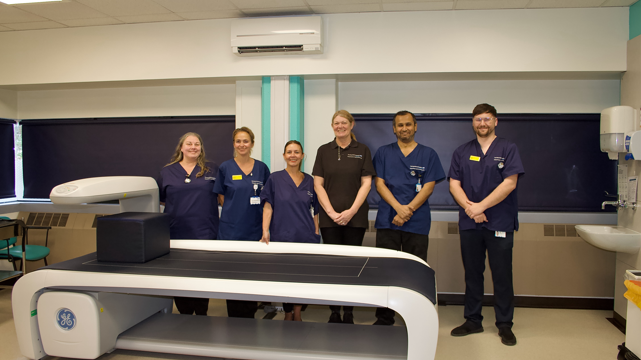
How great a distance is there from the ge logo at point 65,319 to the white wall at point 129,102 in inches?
96.0

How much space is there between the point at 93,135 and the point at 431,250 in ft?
12.5

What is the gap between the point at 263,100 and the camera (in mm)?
3561

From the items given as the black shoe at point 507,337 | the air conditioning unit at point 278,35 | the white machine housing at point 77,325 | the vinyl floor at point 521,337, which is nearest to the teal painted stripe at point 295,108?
the air conditioning unit at point 278,35

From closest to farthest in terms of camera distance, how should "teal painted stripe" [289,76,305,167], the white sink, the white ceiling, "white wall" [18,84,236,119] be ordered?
1. the white sink
2. the white ceiling
3. "teal painted stripe" [289,76,305,167]
4. "white wall" [18,84,236,119]

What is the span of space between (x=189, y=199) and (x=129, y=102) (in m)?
2.12

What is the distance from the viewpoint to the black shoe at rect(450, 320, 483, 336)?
2.79m

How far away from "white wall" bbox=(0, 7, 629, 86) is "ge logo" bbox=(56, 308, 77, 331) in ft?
7.56

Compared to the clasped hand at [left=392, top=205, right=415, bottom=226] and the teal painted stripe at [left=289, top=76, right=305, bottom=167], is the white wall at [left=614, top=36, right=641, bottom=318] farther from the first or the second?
the teal painted stripe at [left=289, top=76, right=305, bottom=167]

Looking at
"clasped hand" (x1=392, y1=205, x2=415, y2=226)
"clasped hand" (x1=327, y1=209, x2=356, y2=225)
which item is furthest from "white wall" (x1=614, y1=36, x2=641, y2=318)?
"clasped hand" (x1=327, y1=209, x2=356, y2=225)

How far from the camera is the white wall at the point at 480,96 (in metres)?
3.51

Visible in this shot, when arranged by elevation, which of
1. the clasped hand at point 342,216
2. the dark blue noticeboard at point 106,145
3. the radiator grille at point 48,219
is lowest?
the radiator grille at point 48,219

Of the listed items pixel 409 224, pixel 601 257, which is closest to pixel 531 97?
pixel 601 257

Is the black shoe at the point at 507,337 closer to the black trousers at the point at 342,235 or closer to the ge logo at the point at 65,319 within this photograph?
the black trousers at the point at 342,235

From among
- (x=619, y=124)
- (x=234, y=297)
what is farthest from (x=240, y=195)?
(x=619, y=124)
